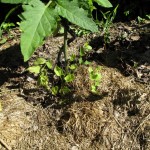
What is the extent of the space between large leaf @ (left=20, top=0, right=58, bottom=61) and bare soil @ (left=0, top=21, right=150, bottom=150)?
746 mm

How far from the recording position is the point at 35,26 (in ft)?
7.44

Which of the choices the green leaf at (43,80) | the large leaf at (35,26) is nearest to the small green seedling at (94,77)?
the green leaf at (43,80)

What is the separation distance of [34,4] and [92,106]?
901mm

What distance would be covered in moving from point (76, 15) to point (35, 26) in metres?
0.29

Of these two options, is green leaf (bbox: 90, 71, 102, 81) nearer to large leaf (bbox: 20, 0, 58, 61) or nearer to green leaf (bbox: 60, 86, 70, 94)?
green leaf (bbox: 60, 86, 70, 94)

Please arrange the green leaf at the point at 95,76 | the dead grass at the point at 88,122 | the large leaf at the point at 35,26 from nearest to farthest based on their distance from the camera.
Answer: the large leaf at the point at 35,26, the dead grass at the point at 88,122, the green leaf at the point at 95,76

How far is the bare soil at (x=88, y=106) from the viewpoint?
2605mm

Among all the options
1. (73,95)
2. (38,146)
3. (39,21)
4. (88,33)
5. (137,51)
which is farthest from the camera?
(88,33)

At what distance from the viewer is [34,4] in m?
2.40

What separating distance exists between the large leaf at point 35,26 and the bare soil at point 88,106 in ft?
2.45

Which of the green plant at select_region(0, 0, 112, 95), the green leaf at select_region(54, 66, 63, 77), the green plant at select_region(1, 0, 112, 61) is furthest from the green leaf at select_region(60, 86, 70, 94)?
the green plant at select_region(1, 0, 112, 61)

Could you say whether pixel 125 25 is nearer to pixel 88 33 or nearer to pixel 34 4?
pixel 88 33

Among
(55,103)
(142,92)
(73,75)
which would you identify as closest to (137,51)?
(142,92)

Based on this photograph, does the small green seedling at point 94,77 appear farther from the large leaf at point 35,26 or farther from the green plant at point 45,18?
the large leaf at point 35,26
